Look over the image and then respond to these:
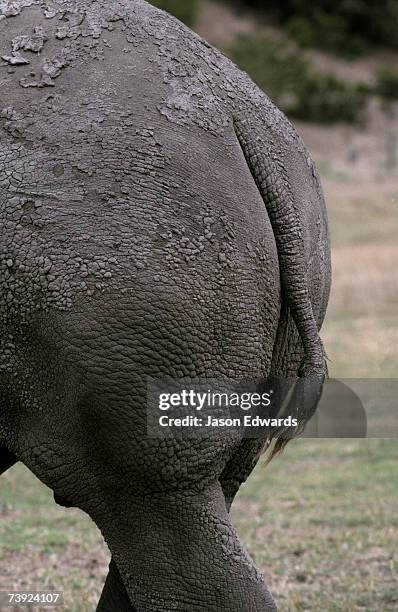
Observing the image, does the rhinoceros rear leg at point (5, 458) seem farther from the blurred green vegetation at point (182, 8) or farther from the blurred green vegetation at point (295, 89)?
the blurred green vegetation at point (182, 8)

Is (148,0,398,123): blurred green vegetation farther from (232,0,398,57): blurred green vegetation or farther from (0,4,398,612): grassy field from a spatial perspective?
(0,4,398,612): grassy field

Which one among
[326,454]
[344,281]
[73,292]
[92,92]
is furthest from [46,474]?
[344,281]

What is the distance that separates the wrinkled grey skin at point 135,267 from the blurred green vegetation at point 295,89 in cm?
3463

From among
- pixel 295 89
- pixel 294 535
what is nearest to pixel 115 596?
pixel 294 535

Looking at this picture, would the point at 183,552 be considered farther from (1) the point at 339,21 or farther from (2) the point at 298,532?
(1) the point at 339,21

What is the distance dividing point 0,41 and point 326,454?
18.0 feet

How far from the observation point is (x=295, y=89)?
37031 millimetres

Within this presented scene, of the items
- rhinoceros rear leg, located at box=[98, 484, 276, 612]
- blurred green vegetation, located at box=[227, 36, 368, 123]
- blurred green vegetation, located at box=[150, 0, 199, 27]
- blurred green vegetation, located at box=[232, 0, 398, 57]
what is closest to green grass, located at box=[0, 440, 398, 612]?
rhinoceros rear leg, located at box=[98, 484, 276, 612]

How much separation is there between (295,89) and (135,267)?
3575 cm

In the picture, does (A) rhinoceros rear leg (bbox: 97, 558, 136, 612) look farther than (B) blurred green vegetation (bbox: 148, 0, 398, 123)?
No

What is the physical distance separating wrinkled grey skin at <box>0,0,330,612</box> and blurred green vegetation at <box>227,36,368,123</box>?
114 feet

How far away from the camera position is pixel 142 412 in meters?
2.37

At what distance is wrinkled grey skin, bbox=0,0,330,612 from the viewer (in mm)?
2307

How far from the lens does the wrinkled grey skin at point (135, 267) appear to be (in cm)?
231
